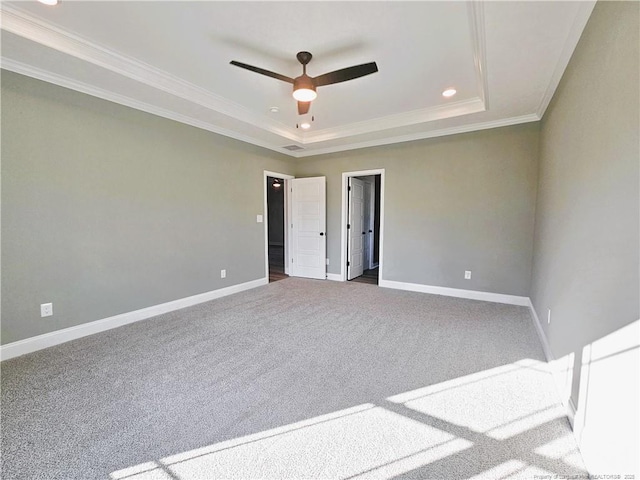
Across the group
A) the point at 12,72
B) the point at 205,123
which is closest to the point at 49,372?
the point at 12,72

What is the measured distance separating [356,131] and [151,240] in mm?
3382

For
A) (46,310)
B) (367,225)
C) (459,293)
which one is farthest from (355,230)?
(46,310)

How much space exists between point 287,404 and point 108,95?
362 cm

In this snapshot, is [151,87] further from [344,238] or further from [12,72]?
[344,238]

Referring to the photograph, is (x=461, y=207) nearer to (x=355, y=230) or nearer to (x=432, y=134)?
(x=432, y=134)

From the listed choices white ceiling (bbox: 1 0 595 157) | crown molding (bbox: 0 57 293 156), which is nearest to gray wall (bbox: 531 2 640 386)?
white ceiling (bbox: 1 0 595 157)

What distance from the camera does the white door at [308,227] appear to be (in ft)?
18.2

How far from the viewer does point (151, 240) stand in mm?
3516

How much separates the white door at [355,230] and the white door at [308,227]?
1.69 feet

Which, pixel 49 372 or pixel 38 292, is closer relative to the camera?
pixel 49 372

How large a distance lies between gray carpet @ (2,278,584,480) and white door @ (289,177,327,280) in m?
2.46

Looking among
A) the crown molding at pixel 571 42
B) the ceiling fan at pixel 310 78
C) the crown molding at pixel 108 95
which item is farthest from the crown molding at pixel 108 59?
the crown molding at pixel 571 42

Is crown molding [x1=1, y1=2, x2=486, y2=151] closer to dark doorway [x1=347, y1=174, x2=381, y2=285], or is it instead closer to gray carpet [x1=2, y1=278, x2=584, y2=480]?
dark doorway [x1=347, y1=174, x2=381, y2=285]

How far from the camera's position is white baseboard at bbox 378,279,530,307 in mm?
3998
